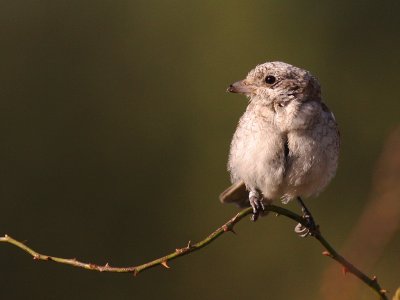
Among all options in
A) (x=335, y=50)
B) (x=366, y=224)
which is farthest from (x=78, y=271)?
(x=366, y=224)

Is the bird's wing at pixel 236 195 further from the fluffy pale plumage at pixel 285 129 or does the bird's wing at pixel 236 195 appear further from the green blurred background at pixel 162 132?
the green blurred background at pixel 162 132

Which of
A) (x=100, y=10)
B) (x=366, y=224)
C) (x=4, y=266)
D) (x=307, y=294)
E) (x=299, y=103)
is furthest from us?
(x=100, y=10)

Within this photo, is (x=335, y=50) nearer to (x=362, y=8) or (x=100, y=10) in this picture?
(x=362, y=8)

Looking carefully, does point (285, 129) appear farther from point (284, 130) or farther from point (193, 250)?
point (193, 250)

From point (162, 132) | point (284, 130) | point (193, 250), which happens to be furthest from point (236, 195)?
point (162, 132)

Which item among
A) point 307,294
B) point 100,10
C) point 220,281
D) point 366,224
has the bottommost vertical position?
point 366,224

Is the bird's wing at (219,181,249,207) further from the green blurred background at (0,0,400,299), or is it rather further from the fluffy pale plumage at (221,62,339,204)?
the green blurred background at (0,0,400,299)
